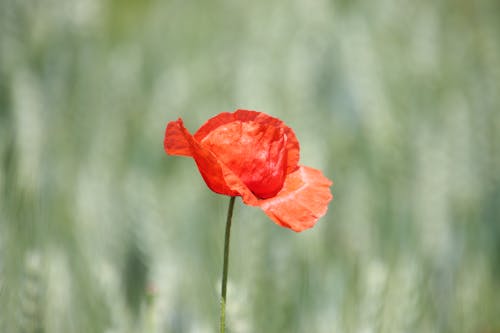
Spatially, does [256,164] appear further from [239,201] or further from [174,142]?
[239,201]

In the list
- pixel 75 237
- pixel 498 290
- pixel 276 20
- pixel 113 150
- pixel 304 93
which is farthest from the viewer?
pixel 276 20

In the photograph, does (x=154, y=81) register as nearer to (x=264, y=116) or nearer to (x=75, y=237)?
(x=75, y=237)

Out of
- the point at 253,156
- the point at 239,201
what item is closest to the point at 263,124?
the point at 253,156

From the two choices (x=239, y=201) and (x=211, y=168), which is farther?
(x=239, y=201)

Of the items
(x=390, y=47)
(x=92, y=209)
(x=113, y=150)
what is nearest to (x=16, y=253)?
(x=92, y=209)

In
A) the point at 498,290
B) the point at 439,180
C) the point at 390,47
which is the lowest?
the point at 498,290
